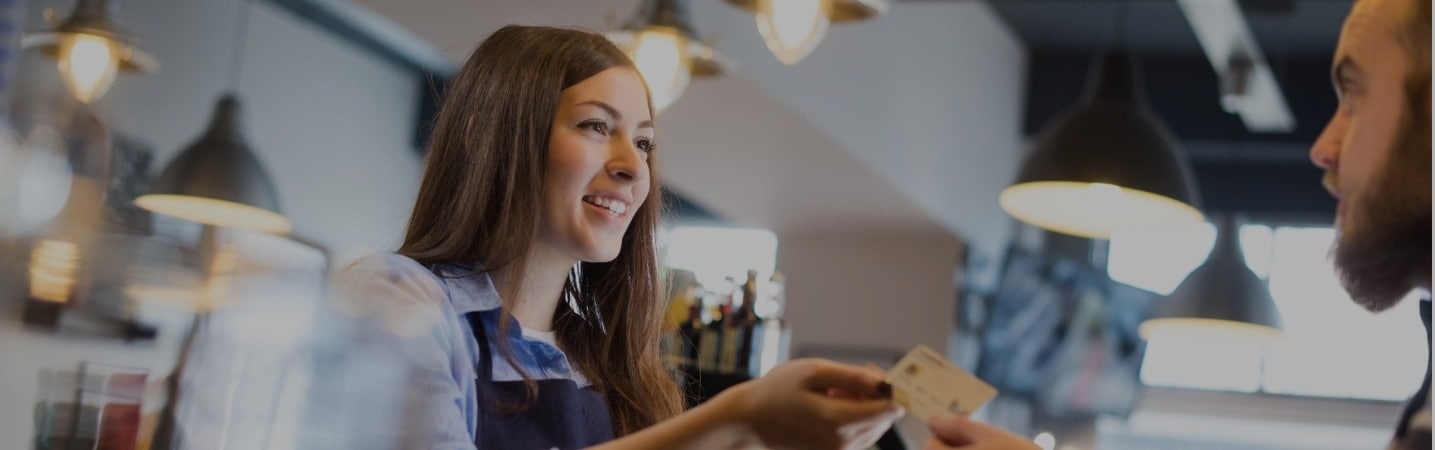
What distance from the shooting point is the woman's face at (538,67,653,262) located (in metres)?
1.56

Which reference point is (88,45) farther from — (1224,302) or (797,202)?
(1224,302)

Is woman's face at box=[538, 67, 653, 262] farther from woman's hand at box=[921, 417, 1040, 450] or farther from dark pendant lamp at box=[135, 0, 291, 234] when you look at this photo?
dark pendant lamp at box=[135, 0, 291, 234]

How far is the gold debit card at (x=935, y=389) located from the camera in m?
1.32

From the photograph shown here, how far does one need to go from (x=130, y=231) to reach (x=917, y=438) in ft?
19.0

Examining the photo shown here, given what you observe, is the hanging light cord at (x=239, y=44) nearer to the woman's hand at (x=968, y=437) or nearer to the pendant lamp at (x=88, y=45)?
the pendant lamp at (x=88, y=45)

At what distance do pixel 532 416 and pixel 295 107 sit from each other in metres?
6.34

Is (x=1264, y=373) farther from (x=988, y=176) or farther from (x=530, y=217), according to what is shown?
(x=530, y=217)

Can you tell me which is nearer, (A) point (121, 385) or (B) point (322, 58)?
(A) point (121, 385)

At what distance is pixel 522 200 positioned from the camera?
153 centimetres

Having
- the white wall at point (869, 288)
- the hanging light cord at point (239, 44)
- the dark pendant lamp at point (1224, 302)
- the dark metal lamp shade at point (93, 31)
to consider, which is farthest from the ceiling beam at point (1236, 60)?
the hanging light cord at point (239, 44)

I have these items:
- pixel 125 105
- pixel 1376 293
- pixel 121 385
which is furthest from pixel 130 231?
pixel 125 105

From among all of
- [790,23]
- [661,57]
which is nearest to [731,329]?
[790,23]

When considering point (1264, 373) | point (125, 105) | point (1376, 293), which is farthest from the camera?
point (1264, 373)

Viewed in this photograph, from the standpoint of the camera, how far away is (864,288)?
735 cm
